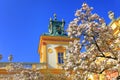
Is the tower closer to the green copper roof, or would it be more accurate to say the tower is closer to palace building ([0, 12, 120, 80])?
palace building ([0, 12, 120, 80])

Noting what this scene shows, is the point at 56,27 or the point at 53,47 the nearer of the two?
the point at 53,47

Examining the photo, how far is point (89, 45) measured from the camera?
504 inches

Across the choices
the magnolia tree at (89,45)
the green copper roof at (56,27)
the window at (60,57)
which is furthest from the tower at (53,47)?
the magnolia tree at (89,45)

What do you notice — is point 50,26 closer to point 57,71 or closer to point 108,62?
point 57,71

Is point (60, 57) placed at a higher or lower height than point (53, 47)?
lower

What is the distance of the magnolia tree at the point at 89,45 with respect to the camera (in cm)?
1241

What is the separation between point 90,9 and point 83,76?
10.6 ft

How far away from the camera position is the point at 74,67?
12516 mm

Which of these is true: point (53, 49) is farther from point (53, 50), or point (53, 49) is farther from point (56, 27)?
Result: point (56, 27)

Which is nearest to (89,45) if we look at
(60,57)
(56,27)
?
(60,57)

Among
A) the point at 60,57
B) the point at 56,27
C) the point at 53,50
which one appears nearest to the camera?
the point at 60,57

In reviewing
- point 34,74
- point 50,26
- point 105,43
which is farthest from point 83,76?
point 50,26

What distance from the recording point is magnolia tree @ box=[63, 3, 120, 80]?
12.4 meters

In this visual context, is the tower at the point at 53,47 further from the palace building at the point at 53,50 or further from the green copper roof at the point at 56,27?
the green copper roof at the point at 56,27
